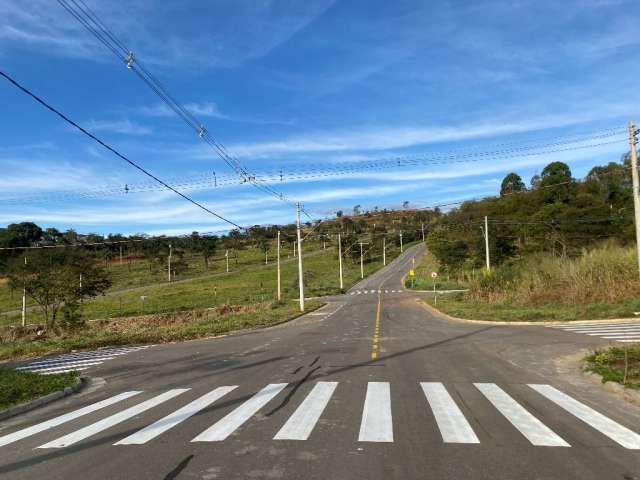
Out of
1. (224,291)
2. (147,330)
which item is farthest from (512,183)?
(147,330)

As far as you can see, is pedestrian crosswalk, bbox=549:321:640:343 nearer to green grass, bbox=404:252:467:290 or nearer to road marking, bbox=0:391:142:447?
road marking, bbox=0:391:142:447

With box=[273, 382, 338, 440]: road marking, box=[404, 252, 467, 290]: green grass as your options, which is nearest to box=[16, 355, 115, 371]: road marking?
box=[273, 382, 338, 440]: road marking

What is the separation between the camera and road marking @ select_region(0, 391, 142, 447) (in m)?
7.56

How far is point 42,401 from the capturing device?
34.3ft

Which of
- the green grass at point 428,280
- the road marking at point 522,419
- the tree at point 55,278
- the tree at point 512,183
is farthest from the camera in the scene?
the tree at point 512,183

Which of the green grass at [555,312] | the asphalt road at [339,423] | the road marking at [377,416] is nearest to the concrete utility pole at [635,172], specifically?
the green grass at [555,312]

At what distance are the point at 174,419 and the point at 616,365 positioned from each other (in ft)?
31.1

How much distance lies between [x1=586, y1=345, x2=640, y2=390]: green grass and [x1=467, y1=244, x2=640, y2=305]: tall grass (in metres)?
16.9

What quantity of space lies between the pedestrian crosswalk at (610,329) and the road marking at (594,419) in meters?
8.17

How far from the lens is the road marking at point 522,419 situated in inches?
252

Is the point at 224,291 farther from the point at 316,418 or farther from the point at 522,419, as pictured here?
the point at 522,419

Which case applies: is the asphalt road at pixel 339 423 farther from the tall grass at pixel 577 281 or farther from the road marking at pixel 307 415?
the tall grass at pixel 577 281

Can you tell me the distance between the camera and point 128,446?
6551 millimetres

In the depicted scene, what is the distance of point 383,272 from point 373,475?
96388 millimetres
